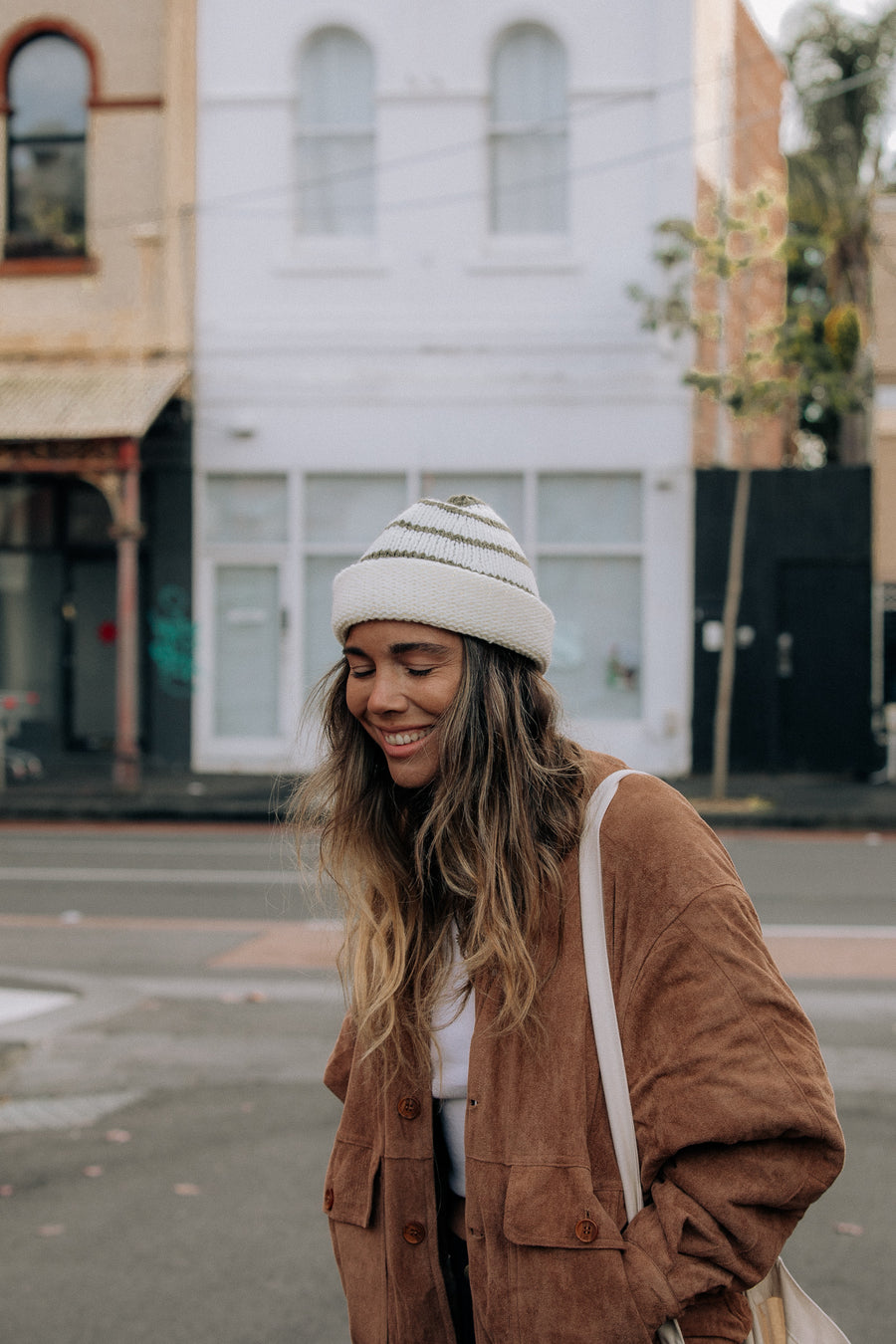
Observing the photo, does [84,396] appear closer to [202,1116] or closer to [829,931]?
[829,931]

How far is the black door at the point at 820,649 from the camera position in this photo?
16328 millimetres

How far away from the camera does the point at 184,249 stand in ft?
54.9

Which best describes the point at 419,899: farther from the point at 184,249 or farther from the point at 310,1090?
the point at 184,249

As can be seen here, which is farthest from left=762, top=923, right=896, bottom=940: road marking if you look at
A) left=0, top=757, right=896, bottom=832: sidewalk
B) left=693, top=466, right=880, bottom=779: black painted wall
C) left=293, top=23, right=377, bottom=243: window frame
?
left=293, top=23, right=377, bottom=243: window frame

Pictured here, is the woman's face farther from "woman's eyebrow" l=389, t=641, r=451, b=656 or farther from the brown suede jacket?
the brown suede jacket

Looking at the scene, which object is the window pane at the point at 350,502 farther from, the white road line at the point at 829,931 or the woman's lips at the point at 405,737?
the woman's lips at the point at 405,737

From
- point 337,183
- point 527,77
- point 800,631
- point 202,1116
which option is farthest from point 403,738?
point 527,77

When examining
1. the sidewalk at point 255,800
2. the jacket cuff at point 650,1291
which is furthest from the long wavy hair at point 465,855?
the sidewalk at point 255,800

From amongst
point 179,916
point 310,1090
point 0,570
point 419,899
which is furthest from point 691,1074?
point 0,570

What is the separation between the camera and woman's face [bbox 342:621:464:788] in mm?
1938

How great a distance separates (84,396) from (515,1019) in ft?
49.4

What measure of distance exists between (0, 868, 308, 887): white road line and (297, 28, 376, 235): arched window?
878 centimetres

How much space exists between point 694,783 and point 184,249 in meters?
8.33

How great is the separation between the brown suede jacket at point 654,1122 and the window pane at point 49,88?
676 inches
